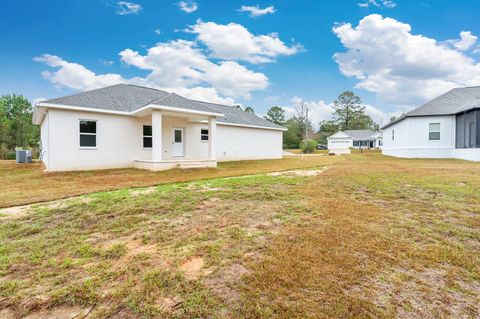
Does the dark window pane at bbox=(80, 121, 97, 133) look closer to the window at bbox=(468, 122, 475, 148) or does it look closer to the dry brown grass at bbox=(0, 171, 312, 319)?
the dry brown grass at bbox=(0, 171, 312, 319)

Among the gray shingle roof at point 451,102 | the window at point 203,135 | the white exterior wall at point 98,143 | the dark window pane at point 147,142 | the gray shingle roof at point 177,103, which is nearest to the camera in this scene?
the white exterior wall at point 98,143

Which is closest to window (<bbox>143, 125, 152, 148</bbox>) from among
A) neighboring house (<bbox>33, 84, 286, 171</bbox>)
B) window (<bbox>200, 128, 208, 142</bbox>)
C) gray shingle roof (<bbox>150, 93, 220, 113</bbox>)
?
neighboring house (<bbox>33, 84, 286, 171</bbox>)

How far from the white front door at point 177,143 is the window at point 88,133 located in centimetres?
409

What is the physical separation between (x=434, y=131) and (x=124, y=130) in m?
21.5

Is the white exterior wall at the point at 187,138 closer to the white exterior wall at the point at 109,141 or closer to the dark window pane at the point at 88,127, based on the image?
the white exterior wall at the point at 109,141

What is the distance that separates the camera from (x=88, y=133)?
11500 mm

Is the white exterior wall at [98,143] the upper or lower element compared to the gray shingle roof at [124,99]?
lower

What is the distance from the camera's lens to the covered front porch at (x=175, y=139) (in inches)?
447

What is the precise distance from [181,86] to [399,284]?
26313mm

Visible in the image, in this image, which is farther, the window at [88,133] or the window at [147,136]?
the window at [147,136]

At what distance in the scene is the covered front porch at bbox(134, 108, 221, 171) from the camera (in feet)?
37.2

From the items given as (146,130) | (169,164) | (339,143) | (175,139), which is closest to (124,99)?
(146,130)

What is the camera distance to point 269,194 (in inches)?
227

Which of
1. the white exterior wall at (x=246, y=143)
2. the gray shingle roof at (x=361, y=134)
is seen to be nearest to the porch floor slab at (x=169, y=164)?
the white exterior wall at (x=246, y=143)
